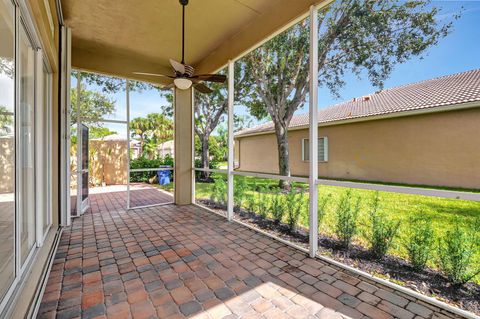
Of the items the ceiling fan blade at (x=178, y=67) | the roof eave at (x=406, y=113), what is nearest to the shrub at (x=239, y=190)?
the roof eave at (x=406, y=113)

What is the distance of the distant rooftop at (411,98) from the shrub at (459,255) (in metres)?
1.36

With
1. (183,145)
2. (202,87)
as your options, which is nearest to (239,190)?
(183,145)

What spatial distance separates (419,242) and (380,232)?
0.38 metres

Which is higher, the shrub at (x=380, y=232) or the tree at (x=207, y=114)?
the tree at (x=207, y=114)

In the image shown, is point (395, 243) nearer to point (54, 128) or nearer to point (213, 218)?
point (213, 218)

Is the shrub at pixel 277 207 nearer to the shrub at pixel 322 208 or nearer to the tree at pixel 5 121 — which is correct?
the shrub at pixel 322 208

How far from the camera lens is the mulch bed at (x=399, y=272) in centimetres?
201

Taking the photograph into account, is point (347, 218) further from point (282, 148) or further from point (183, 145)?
point (183, 145)

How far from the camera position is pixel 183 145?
18.3 ft

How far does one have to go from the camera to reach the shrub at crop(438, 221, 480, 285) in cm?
209

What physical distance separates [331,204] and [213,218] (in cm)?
226

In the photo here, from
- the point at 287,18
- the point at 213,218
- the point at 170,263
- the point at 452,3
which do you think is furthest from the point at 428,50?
the point at 213,218

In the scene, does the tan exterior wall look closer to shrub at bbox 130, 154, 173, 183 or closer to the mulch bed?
shrub at bbox 130, 154, 173, 183

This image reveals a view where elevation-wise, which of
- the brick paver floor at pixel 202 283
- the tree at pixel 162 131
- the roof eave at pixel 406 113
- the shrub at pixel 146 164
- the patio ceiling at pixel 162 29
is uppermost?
the patio ceiling at pixel 162 29
